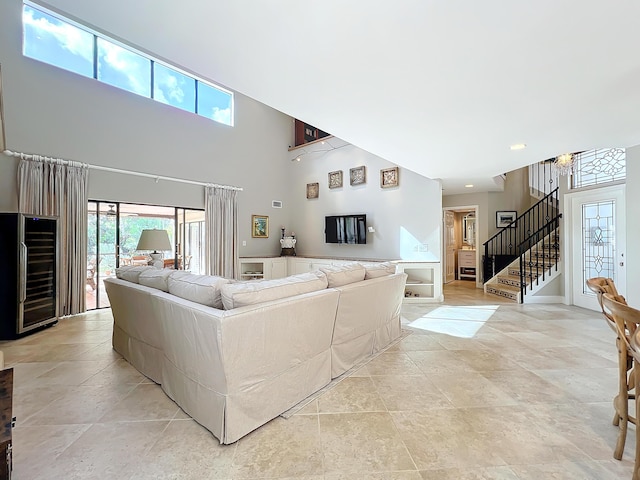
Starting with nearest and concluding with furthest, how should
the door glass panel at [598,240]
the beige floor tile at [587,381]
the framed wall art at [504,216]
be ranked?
the beige floor tile at [587,381], the door glass panel at [598,240], the framed wall art at [504,216]

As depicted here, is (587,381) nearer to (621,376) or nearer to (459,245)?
(621,376)

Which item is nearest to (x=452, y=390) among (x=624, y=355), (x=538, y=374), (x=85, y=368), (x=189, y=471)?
(x=538, y=374)

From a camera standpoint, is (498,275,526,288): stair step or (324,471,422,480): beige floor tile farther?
(498,275,526,288): stair step

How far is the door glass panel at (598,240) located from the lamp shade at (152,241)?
696 centimetres

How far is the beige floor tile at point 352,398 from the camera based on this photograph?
2.10 m

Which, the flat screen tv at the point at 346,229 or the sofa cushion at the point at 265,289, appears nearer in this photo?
the sofa cushion at the point at 265,289

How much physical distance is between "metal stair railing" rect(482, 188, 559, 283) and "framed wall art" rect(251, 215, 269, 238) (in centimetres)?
570

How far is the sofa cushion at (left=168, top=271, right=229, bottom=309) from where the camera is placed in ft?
6.50

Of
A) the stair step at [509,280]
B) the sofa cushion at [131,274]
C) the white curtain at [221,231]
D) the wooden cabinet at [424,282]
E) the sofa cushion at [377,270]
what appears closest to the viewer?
the sofa cushion at [131,274]

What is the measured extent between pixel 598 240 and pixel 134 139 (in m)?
8.37

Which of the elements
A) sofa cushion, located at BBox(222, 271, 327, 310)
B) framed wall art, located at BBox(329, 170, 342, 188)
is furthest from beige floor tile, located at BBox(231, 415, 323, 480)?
framed wall art, located at BBox(329, 170, 342, 188)

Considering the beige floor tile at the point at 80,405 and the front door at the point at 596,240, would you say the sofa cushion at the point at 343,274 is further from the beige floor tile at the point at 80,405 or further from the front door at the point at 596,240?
the front door at the point at 596,240

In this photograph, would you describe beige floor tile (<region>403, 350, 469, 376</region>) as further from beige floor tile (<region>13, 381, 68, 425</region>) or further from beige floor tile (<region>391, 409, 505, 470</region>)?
beige floor tile (<region>13, 381, 68, 425</region>)

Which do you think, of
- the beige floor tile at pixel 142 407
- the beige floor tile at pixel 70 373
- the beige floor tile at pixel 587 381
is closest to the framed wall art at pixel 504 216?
the beige floor tile at pixel 587 381
